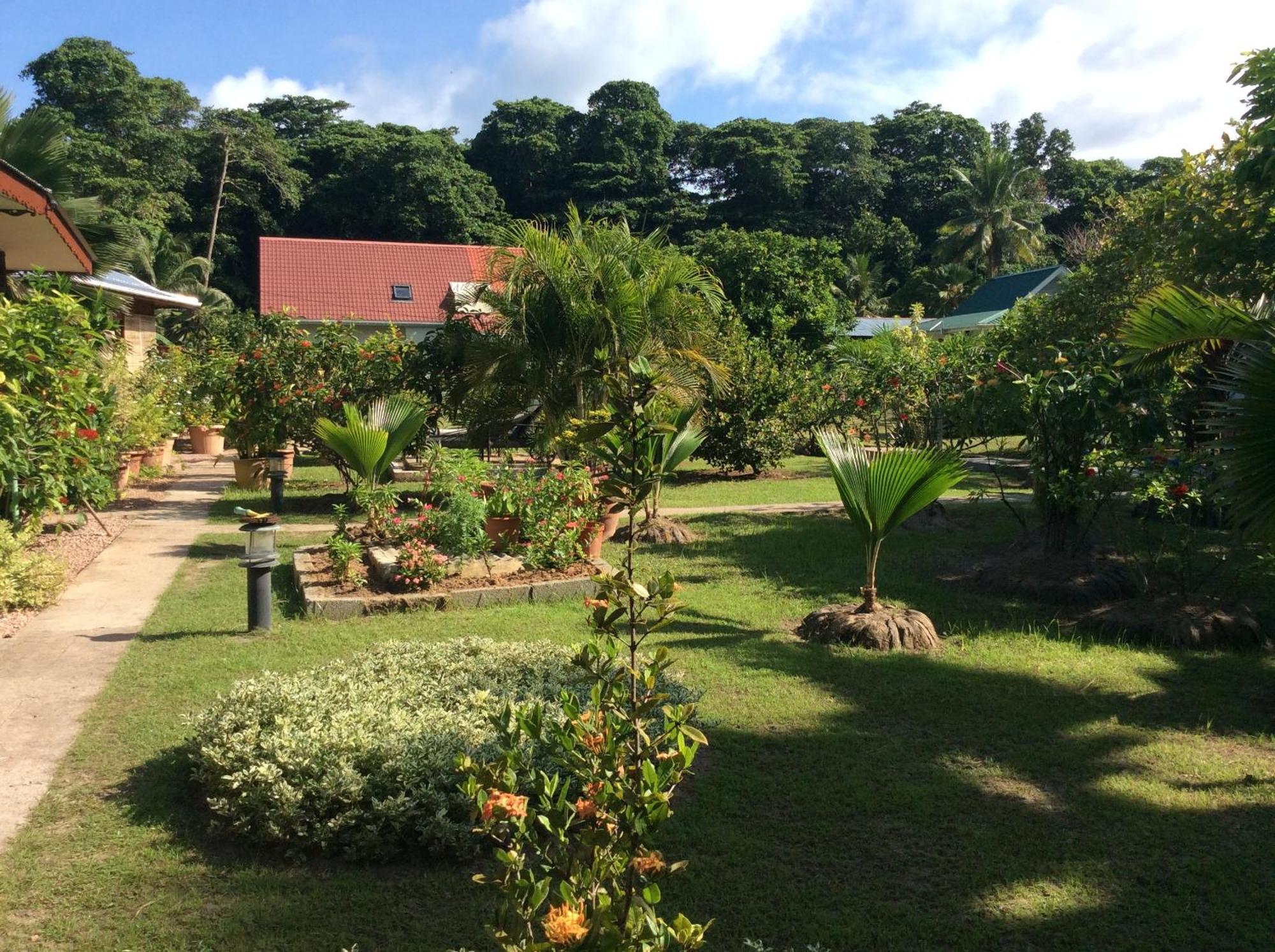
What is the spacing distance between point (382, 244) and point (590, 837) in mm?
35512

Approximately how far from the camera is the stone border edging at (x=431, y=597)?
757 cm

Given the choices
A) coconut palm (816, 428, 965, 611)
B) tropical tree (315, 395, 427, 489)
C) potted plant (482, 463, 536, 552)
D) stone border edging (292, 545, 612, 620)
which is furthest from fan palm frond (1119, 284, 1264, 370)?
tropical tree (315, 395, 427, 489)

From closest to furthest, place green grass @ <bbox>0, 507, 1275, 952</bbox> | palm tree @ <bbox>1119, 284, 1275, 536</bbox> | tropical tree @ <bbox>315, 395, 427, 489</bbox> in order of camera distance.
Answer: green grass @ <bbox>0, 507, 1275, 952</bbox> < palm tree @ <bbox>1119, 284, 1275, 536</bbox> < tropical tree @ <bbox>315, 395, 427, 489</bbox>

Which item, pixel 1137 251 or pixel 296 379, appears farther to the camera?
pixel 296 379

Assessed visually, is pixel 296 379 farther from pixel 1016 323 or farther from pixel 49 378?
pixel 1016 323

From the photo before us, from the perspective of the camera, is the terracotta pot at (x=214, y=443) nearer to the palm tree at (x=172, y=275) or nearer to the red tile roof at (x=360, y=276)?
the red tile roof at (x=360, y=276)

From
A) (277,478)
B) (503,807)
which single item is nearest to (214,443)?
(277,478)

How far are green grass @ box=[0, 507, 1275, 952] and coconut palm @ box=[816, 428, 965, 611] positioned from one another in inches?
36.1

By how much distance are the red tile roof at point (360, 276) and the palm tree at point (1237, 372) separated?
28.2 metres

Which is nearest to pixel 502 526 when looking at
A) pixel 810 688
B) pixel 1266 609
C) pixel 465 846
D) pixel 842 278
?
pixel 810 688

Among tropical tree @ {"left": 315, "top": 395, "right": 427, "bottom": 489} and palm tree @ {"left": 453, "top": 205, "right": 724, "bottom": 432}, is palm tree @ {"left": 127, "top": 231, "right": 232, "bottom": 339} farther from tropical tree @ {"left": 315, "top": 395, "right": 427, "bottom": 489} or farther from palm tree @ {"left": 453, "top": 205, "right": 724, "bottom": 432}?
tropical tree @ {"left": 315, "top": 395, "right": 427, "bottom": 489}

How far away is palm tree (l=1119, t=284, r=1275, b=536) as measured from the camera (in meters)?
4.30

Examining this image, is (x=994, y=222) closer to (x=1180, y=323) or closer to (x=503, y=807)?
(x=1180, y=323)

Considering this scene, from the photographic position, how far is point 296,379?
12859 mm
